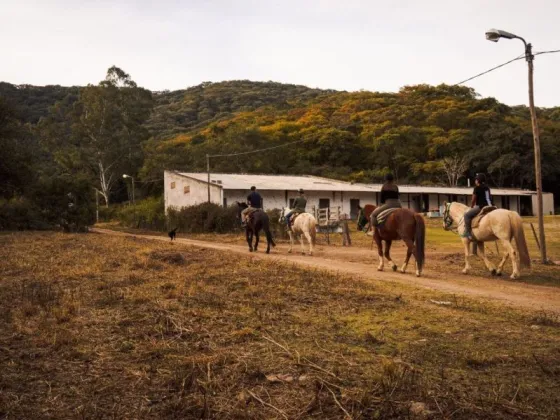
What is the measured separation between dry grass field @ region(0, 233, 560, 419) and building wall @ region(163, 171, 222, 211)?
26.1 metres

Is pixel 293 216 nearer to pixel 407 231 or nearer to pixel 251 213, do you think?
pixel 251 213

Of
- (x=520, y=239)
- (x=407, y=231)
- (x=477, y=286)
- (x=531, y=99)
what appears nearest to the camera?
(x=477, y=286)

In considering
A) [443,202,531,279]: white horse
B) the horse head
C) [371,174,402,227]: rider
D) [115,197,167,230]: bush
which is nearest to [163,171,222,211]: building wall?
[115,197,167,230]: bush

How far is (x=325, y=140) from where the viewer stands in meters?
61.5

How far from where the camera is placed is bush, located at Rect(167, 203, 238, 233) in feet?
95.8

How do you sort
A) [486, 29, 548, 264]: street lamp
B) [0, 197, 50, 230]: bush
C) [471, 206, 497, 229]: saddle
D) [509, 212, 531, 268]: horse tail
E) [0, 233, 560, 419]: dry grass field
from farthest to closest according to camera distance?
[0, 197, 50, 230]: bush < [486, 29, 548, 264]: street lamp < [471, 206, 497, 229]: saddle < [509, 212, 531, 268]: horse tail < [0, 233, 560, 419]: dry grass field

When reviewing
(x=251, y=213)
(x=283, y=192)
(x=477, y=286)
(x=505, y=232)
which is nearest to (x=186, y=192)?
(x=283, y=192)

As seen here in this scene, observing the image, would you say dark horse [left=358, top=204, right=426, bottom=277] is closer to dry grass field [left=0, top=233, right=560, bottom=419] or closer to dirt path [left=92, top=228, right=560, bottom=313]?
dirt path [left=92, top=228, right=560, bottom=313]

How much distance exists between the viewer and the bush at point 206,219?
29.2m

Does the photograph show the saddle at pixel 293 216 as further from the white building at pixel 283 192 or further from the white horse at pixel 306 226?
the white building at pixel 283 192

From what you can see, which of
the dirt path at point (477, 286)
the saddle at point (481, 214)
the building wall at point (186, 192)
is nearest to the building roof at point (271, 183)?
the building wall at point (186, 192)

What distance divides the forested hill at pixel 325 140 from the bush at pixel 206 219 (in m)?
13.0

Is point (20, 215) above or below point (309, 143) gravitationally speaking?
A: below

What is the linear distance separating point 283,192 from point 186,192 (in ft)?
24.7
